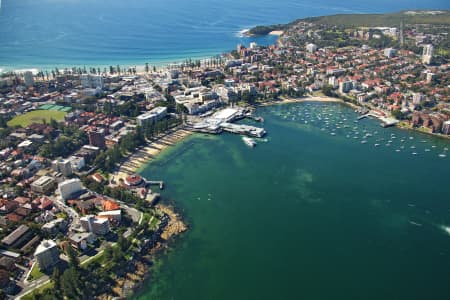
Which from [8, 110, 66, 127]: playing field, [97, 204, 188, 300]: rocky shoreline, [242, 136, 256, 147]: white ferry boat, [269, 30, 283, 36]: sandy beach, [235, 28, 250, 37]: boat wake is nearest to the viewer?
[97, 204, 188, 300]: rocky shoreline

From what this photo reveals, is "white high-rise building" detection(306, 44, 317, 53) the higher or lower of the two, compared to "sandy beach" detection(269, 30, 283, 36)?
lower

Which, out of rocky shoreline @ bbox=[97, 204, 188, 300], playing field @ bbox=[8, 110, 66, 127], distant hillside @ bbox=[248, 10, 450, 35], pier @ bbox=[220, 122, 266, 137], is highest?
distant hillside @ bbox=[248, 10, 450, 35]

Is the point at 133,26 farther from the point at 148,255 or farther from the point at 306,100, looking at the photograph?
the point at 148,255

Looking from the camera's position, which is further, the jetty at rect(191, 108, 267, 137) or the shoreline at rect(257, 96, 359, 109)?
the shoreline at rect(257, 96, 359, 109)

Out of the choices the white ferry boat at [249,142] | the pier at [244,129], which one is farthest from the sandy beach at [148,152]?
the white ferry boat at [249,142]

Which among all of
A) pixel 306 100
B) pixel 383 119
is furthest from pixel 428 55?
pixel 383 119

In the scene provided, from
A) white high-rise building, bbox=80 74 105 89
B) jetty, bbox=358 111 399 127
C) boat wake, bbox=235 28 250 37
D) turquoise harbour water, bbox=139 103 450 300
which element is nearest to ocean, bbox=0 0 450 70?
boat wake, bbox=235 28 250 37

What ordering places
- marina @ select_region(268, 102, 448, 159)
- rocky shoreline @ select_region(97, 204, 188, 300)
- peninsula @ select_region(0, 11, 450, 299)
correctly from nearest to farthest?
rocky shoreline @ select_region(97, 204, 188, 300) < peninsula @ select_region(0, 11, 450, 299) < marina @ select_region(268, 102, 448, 159)

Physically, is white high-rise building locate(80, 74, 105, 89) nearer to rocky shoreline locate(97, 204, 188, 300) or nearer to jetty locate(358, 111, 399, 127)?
rocky shoreline locate(97, 204, 188, 300)
